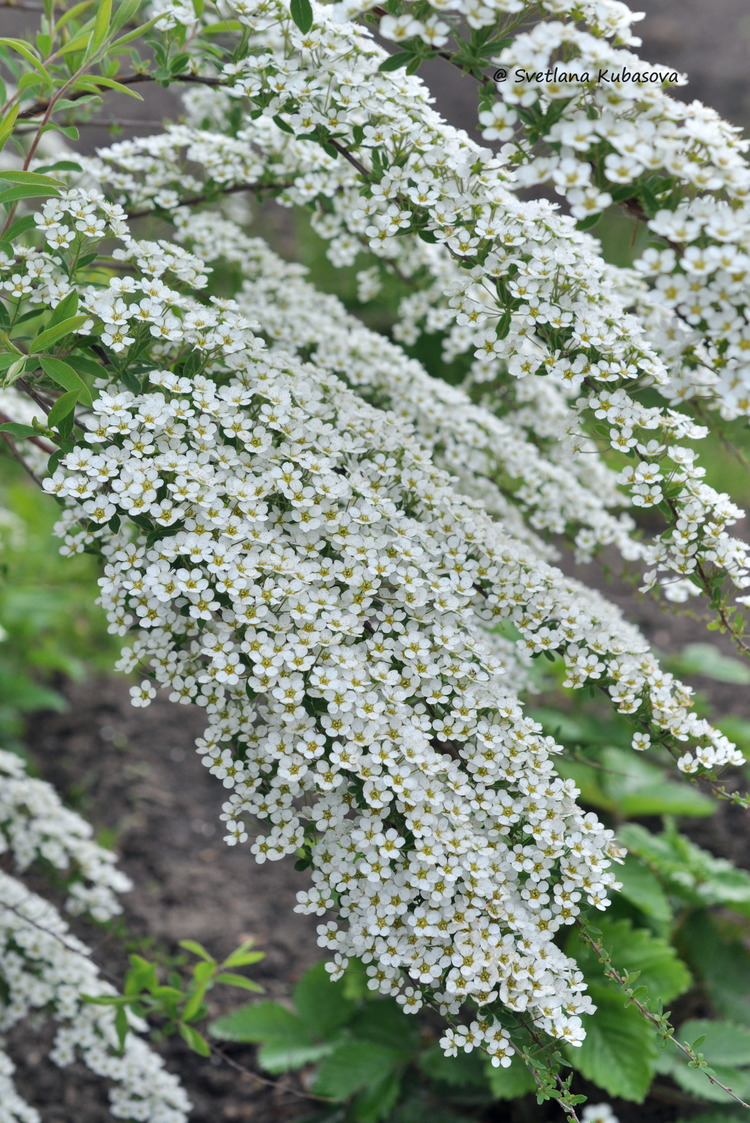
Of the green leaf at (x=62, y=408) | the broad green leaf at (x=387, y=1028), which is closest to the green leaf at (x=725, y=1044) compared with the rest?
the broad green leaf at (x=387, y=1028)

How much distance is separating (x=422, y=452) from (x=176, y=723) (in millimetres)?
2313

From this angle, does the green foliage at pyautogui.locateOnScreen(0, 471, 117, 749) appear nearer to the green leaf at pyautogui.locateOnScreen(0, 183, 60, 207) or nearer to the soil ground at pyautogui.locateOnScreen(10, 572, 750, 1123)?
the soil ground at pyautogui.locateOnScreen(10, 572, 750, 1123)

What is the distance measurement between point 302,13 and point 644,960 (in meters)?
1.98

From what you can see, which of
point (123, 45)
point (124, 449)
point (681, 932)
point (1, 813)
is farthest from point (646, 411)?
point (681, 932)

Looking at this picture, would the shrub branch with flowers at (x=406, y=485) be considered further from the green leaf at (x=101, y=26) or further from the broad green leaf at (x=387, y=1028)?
the broad green leaf at (x=387, y=1028)

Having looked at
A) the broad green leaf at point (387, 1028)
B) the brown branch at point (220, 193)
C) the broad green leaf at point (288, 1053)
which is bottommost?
the broad green leaf at point (288, 1053)

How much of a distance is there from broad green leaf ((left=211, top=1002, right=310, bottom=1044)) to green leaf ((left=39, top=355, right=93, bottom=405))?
1618 millimetres

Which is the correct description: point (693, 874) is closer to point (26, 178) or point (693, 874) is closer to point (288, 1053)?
point (288, 1053)

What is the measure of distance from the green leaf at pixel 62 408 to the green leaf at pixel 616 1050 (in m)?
1.57

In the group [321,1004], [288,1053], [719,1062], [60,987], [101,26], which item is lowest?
[60,987]

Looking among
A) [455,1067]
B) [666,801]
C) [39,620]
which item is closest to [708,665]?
[666,801]

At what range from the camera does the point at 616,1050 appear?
78.6 inches

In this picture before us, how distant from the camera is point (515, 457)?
1998mm

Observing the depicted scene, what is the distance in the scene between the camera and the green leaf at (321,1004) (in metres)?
2.28
